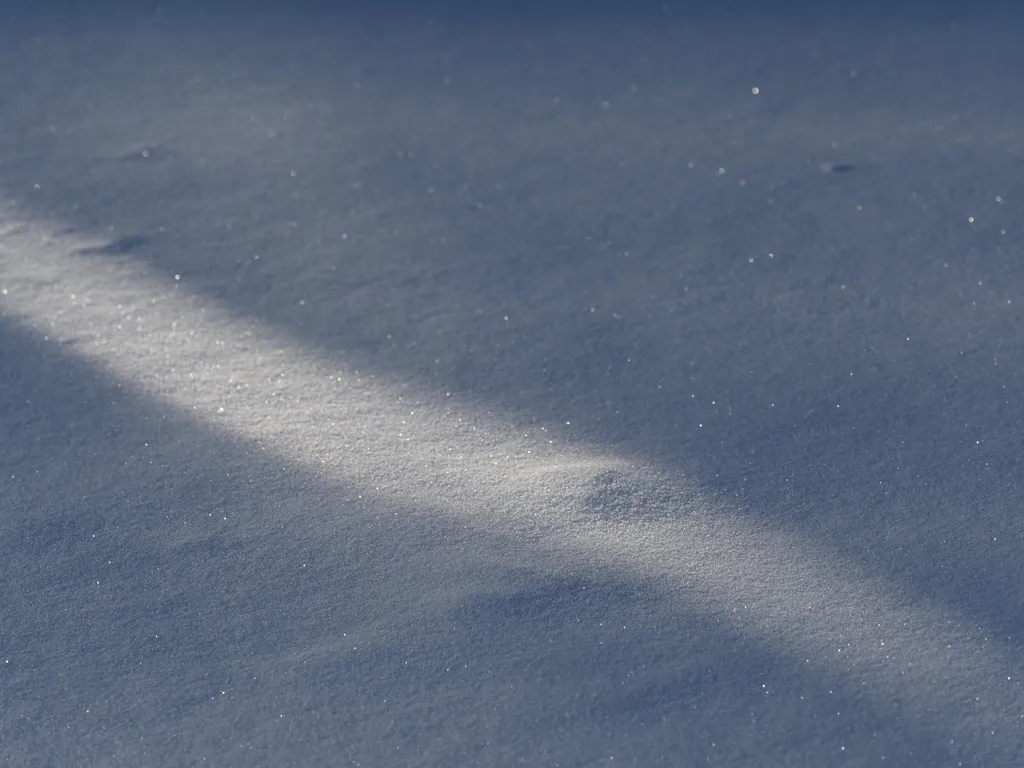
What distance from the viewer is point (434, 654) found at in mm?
1685

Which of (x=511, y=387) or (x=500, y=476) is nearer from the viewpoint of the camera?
(x=500, y=476)

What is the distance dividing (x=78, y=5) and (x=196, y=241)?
117cm

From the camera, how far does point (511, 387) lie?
211 cm

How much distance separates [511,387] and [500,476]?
23 cm

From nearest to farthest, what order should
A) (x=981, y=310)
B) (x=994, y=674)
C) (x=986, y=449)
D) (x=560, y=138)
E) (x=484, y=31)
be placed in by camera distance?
(x=994, y=674) → (x=986, y=449) → (x=981, y=310) → (x=560, y=138) → (x=484, y=31)

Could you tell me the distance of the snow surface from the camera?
1.64 m

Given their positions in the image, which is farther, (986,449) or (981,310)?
(981,310)

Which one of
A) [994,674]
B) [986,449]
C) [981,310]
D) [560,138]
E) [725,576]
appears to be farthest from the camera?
[560,138]

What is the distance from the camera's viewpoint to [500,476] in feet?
6.36

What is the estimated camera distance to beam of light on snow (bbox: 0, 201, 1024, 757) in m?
1.66

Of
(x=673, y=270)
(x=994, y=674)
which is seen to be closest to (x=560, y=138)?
(x=673, y=270)

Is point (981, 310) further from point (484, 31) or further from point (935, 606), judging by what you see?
point (484, 31)

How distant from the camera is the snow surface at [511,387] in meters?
1.64

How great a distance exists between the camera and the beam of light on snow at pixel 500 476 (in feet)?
5.45
